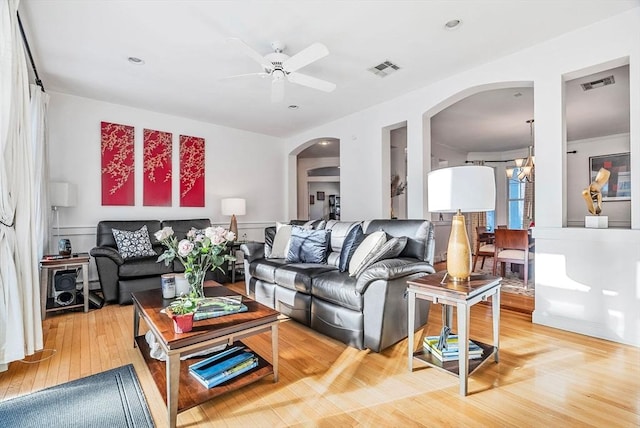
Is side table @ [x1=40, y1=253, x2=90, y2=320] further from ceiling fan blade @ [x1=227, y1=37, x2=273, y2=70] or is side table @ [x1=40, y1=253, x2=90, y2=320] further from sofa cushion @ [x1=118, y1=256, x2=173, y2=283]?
ceiling fan blade @ [x1=227, y1=37, x2=273, y2=70]

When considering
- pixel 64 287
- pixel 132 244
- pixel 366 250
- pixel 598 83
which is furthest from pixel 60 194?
pixel 598 83

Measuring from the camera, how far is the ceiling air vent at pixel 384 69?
3.29 metres

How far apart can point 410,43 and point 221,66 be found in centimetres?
194

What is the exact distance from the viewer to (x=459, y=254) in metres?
1.96

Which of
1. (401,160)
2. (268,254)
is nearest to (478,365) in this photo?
(268,254)

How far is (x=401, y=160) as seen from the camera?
6938 millimetres

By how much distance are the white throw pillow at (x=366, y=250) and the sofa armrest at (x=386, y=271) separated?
0.12m

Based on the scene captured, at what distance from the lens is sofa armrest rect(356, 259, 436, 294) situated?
2.20m

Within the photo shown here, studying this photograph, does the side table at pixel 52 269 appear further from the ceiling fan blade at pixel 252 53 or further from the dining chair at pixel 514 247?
the dining chair at pixel 514 247

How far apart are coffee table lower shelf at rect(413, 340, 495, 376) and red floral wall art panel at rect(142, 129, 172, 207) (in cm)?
435

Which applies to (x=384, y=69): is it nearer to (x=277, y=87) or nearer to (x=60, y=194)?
(x=277, y=87)

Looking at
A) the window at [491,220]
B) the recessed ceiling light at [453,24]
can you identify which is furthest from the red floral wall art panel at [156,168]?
the window at [491,220]

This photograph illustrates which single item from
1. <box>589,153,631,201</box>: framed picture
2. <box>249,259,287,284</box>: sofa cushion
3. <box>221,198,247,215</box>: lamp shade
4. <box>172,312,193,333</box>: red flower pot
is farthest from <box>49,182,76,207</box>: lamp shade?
<box>589,153,631,201</box>: framed picture

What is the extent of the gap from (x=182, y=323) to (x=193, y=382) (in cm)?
46
